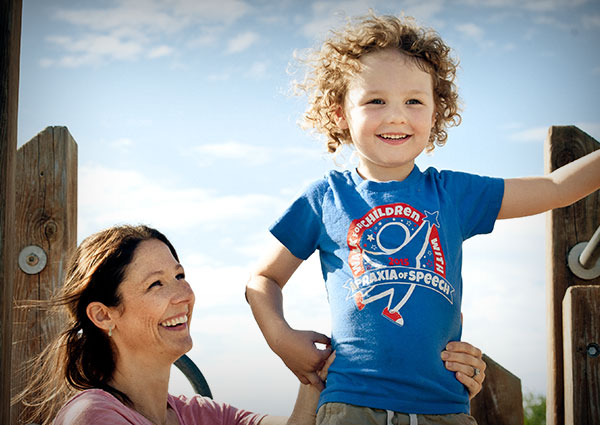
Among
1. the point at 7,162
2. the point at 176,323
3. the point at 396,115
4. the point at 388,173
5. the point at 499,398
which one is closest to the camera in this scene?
the point at 7,162

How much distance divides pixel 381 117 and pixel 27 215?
66.6 inches

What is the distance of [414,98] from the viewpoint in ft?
7.11

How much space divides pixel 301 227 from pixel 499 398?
1129 millimetres

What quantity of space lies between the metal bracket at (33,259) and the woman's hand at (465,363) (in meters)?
1.82

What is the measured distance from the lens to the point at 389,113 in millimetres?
2111

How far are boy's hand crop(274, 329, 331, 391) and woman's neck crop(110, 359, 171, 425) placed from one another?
0.47 m

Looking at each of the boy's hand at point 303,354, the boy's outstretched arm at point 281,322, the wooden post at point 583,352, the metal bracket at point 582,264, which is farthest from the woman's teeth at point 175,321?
the metal bracket at point 582,264

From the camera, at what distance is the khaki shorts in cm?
188

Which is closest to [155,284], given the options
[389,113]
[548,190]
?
[389,113]

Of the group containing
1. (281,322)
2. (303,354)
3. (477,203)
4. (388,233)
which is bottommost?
(303,354)

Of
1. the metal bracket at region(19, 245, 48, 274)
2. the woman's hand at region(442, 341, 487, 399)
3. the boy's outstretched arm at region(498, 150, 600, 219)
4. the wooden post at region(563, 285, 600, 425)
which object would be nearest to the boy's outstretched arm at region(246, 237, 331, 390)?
the woman's hand at region(442, 341, 487, 399)

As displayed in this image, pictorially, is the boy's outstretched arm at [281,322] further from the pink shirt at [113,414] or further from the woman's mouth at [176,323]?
the pink shirt at [113,414]

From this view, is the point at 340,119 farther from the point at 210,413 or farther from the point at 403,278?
the point at 210,413

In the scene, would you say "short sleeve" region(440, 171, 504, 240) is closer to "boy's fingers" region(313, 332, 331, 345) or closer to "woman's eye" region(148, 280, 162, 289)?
"boy's fingers" region(313, 332, 331, 345)
